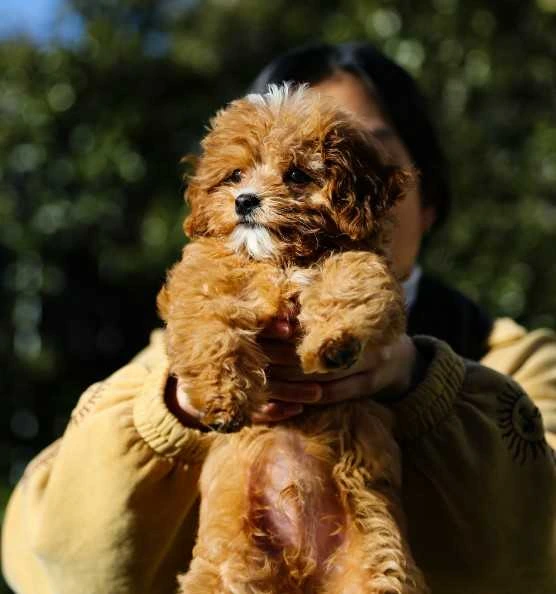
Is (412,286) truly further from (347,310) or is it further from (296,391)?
(347,310)

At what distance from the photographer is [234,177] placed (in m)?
2.60

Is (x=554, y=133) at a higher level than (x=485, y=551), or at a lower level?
higher

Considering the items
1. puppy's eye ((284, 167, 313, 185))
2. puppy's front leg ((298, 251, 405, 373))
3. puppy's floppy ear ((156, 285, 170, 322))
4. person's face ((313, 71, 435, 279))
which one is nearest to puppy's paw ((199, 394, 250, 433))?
puppy's front leg ((298, 251, 405, 373))

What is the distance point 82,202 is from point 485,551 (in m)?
7.26

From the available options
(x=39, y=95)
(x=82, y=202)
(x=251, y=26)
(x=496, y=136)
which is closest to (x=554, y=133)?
(x=496, y=136)

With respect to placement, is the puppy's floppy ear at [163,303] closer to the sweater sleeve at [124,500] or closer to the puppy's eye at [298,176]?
the sweater sleeve at [124,500]

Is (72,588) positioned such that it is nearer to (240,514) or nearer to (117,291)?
(240,514)

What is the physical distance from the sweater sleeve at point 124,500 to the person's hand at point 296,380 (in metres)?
0.30

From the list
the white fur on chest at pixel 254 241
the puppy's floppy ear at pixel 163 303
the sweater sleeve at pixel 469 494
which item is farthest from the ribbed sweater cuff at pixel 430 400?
the puppy's floppy ear at pixel 163 303

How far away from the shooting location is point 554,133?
26.2 feet

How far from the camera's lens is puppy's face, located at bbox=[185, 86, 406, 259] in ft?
8.05

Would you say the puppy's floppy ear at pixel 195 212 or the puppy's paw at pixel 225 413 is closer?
the puppy's paw at pixel 225 413

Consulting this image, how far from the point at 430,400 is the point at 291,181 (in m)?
0.76

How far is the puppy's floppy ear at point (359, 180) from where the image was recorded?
2.48 metres
